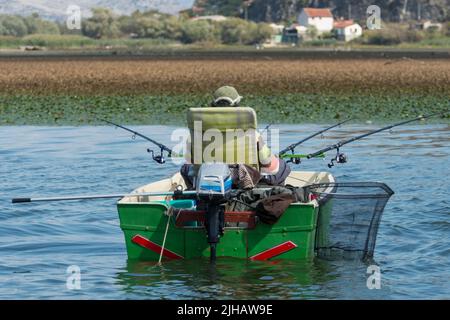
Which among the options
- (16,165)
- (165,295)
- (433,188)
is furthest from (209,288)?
(16,165)

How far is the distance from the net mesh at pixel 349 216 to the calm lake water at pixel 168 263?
0.24 m

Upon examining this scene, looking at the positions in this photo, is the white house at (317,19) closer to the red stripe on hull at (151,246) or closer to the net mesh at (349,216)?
the net mesh at (349,216)

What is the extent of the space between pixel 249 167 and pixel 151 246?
1.51 meters

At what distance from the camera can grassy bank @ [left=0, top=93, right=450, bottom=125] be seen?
34.3 m

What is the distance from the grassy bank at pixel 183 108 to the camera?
34.3 meters

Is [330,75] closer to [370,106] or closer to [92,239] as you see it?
[370,106]

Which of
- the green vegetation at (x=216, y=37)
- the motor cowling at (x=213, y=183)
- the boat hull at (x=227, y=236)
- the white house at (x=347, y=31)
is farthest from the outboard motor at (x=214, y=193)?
the white house at (x=347, y=31)

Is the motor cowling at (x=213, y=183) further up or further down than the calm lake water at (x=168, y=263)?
further up

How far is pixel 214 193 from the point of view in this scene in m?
12.8

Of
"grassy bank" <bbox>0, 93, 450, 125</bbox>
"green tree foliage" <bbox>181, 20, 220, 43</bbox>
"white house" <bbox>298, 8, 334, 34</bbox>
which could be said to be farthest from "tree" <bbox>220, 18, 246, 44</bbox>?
"grassy bank" <bbox>0, 93, 450, 125</bbox>

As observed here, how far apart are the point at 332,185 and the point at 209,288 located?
203cm

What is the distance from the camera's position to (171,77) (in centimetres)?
5538

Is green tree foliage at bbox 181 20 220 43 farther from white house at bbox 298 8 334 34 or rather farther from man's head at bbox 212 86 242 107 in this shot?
man's head at bbox 212 86 242 107

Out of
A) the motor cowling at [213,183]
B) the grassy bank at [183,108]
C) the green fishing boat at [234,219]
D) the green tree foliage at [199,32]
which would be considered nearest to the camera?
the motor cowling at [213,183]
